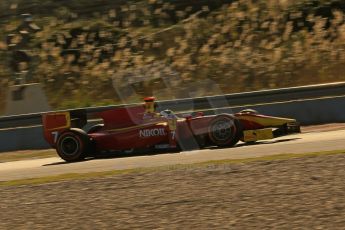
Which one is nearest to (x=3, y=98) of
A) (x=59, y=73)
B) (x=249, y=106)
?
(x=59, y=73)

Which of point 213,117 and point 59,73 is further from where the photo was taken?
point 59,73

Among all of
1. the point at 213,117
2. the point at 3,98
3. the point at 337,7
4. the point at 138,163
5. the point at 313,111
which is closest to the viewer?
the point at 138,163

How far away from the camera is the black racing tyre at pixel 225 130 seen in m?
12.1

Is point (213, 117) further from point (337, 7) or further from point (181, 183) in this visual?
point (337, 7)

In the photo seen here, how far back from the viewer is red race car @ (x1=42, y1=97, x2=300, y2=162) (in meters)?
12.2

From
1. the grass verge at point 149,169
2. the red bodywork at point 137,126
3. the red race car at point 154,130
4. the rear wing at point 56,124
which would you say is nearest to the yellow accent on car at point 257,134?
the red race car at point 154,130

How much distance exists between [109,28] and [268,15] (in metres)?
5.65

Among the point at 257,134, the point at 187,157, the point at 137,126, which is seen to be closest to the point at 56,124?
the point at 137,126

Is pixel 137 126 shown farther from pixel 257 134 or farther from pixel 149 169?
pixel 149 169

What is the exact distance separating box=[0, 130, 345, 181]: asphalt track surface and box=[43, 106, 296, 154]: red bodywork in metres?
0.35

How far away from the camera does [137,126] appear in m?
12.9

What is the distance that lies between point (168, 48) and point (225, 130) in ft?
35.7

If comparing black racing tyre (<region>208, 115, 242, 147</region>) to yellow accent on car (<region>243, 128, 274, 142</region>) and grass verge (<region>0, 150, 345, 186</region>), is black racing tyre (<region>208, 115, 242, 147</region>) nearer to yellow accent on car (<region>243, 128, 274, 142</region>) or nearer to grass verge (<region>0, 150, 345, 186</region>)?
yellow accent on car (<region>243, 128, 274, 142</region>)

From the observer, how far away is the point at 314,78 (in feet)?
61.5
